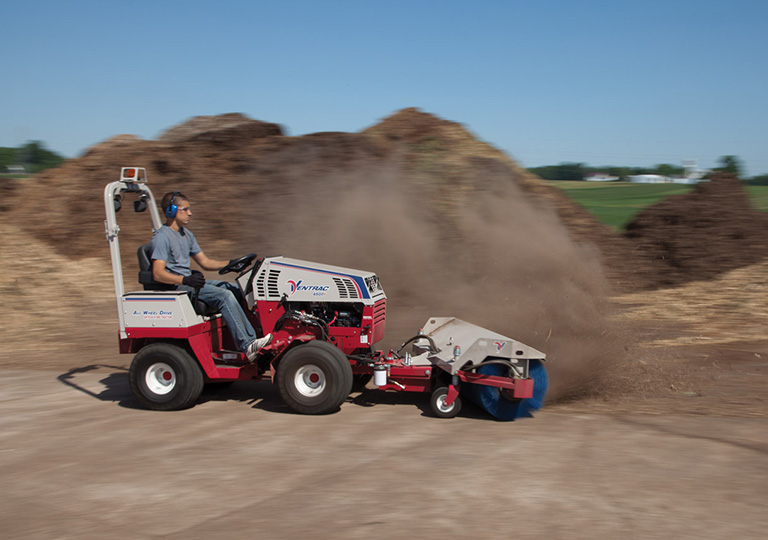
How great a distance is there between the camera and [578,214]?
18.9 m

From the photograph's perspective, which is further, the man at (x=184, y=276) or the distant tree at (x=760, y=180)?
the distant tree at (x=760, y=180)

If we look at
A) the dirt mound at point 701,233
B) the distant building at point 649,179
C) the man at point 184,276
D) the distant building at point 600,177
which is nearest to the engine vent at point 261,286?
the man at point 184,276

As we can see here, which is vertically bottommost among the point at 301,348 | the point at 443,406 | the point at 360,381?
the point at 443,406

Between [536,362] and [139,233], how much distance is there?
13777 mm

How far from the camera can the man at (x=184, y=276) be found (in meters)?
6.52

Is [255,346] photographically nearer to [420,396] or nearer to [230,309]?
[230,309]

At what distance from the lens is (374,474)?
4.83 m

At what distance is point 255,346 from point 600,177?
34543 millimetres

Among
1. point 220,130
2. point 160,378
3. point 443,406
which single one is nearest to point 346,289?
point 443,406

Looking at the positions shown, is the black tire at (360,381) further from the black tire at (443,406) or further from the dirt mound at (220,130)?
the dirt mound at (220,130)

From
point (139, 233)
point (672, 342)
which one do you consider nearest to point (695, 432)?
point (672, 342)

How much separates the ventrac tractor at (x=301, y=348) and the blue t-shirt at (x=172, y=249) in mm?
218

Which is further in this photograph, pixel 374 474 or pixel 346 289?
pixel 346 289

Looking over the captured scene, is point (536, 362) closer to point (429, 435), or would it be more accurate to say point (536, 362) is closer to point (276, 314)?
point (429, 435)
